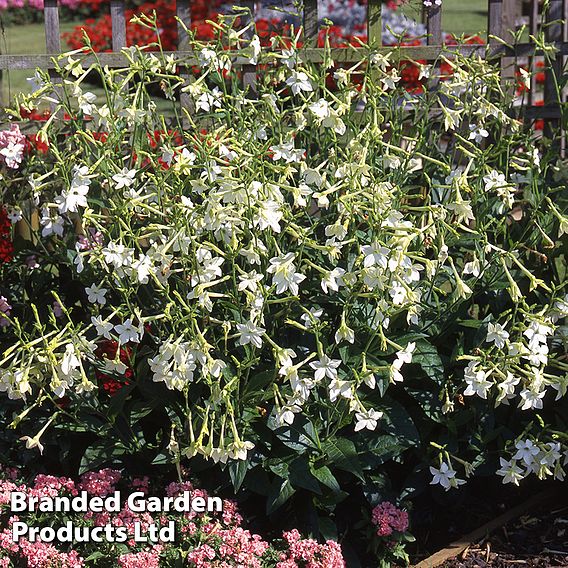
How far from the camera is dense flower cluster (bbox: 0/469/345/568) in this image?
A: 2395mm

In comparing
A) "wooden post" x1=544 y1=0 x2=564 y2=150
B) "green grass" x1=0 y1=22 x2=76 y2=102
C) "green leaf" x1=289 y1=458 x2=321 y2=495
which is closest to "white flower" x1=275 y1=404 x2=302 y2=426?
"green leaf" x1=289 y1=458 x2=321 y2=495

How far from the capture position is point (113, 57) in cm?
355

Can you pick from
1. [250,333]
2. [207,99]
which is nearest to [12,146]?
[207,99]

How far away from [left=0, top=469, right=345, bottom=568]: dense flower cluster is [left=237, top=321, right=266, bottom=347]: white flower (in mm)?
524

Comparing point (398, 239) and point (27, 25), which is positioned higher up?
point (27, 25)

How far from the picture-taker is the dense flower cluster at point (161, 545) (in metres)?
2.39

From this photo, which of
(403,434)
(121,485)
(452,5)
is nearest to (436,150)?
(403,434)

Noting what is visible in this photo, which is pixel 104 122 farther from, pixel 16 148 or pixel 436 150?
pixel 436 150

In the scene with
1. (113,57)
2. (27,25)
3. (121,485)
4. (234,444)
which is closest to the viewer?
(234,444)

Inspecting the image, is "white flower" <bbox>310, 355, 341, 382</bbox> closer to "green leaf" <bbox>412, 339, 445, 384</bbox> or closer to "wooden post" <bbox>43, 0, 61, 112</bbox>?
"green leaf" <bbox>412, 339, 445, 384</bbox>

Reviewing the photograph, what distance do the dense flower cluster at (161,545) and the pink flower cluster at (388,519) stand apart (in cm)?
18

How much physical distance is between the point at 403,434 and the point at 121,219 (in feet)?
3.23

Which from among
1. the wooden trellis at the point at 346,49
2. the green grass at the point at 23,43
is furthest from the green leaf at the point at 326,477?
the green grass at the point at 23,43

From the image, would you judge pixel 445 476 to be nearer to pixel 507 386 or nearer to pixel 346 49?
pixel 507 386
